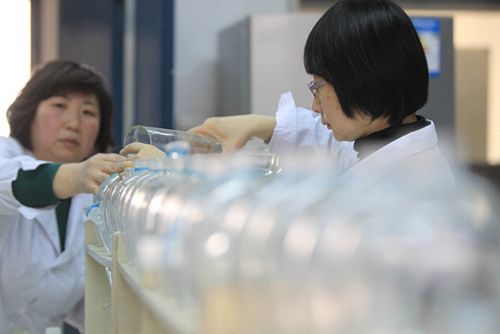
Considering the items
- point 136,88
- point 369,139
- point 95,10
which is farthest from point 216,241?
point 95,10

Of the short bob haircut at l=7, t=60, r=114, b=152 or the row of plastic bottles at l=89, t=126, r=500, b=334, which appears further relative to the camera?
the short bob haircut at l=7, t=60, r=114, b=152

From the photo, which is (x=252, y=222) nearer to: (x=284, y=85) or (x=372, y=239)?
(x=372, y=239)

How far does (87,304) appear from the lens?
1.49 m

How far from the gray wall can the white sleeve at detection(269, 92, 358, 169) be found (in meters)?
2.12

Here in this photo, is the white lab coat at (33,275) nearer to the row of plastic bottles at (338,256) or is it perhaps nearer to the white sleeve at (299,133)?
the white sleeve at (299,133)

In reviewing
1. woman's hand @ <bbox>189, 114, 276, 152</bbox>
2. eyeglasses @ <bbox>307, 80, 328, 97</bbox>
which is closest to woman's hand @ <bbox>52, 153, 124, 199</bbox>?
woman's hand @ <bbox>189, 114, 276, 152</bbox>

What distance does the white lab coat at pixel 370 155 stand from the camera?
1.46 feet

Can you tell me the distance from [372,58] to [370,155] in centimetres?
15

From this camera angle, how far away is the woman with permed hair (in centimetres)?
202

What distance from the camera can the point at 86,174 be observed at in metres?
1.43

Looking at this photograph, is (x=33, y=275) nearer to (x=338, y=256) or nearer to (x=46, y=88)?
(x=46, y=88)

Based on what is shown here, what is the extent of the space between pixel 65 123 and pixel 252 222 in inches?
72.8

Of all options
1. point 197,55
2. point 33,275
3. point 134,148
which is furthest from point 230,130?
point 197,55

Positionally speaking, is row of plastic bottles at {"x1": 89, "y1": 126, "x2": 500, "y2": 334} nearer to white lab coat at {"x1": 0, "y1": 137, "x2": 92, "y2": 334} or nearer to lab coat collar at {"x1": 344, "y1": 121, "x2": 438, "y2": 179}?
lab coat collar at {"x1": 344, "y1": 121, "x2": 438, "y2": 179}
